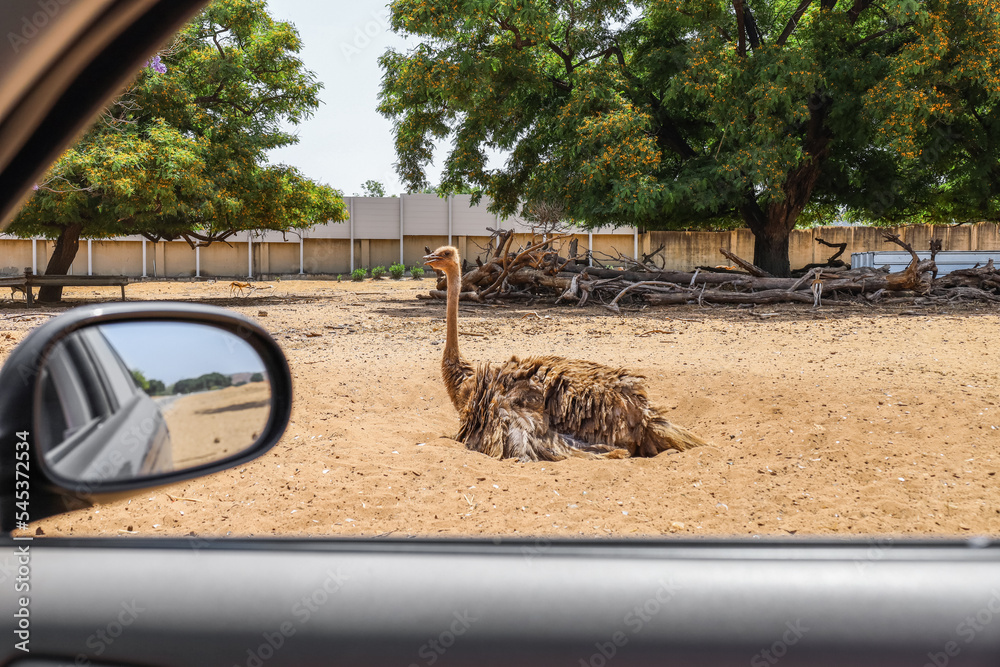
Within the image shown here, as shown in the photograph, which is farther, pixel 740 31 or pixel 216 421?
pixel 740 31

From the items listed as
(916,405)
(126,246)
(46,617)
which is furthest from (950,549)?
(126,246)

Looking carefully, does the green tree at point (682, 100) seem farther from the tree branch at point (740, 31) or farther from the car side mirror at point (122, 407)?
the car side mirror at point (122, 407)

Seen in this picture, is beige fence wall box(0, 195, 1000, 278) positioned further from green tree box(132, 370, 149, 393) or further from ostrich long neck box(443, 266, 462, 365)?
green tree box(132, 370, 149, 393)

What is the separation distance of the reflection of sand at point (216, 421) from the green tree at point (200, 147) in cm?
1225

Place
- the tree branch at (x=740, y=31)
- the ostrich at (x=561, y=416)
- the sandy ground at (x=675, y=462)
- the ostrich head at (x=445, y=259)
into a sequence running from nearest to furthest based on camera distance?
1. the sandy ground at (x=675, y=462)
2. the ostrich at (x=561, y=416)
3. the ostrich head at (x=445, y=259)
4. the tree branch at (x=740, y=31)

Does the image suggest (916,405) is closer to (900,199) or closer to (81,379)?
(81,379)

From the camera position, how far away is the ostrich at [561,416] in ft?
15.3

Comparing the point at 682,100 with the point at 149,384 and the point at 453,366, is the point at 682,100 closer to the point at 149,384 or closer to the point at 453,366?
the point at 453,366

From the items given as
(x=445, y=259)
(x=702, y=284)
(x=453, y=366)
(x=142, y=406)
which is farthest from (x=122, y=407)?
(x=702, y=284)

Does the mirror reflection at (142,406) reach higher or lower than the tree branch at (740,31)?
lower

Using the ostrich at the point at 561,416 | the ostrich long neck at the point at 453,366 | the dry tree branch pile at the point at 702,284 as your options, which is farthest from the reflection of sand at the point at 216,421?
the dry tree branch pile at the point at 702,284

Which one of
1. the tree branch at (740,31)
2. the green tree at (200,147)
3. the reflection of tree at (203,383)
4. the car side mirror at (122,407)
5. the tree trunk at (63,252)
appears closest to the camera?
the car side mirror at (122,407)

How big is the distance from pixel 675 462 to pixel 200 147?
12.7 m

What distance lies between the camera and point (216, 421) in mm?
1491
